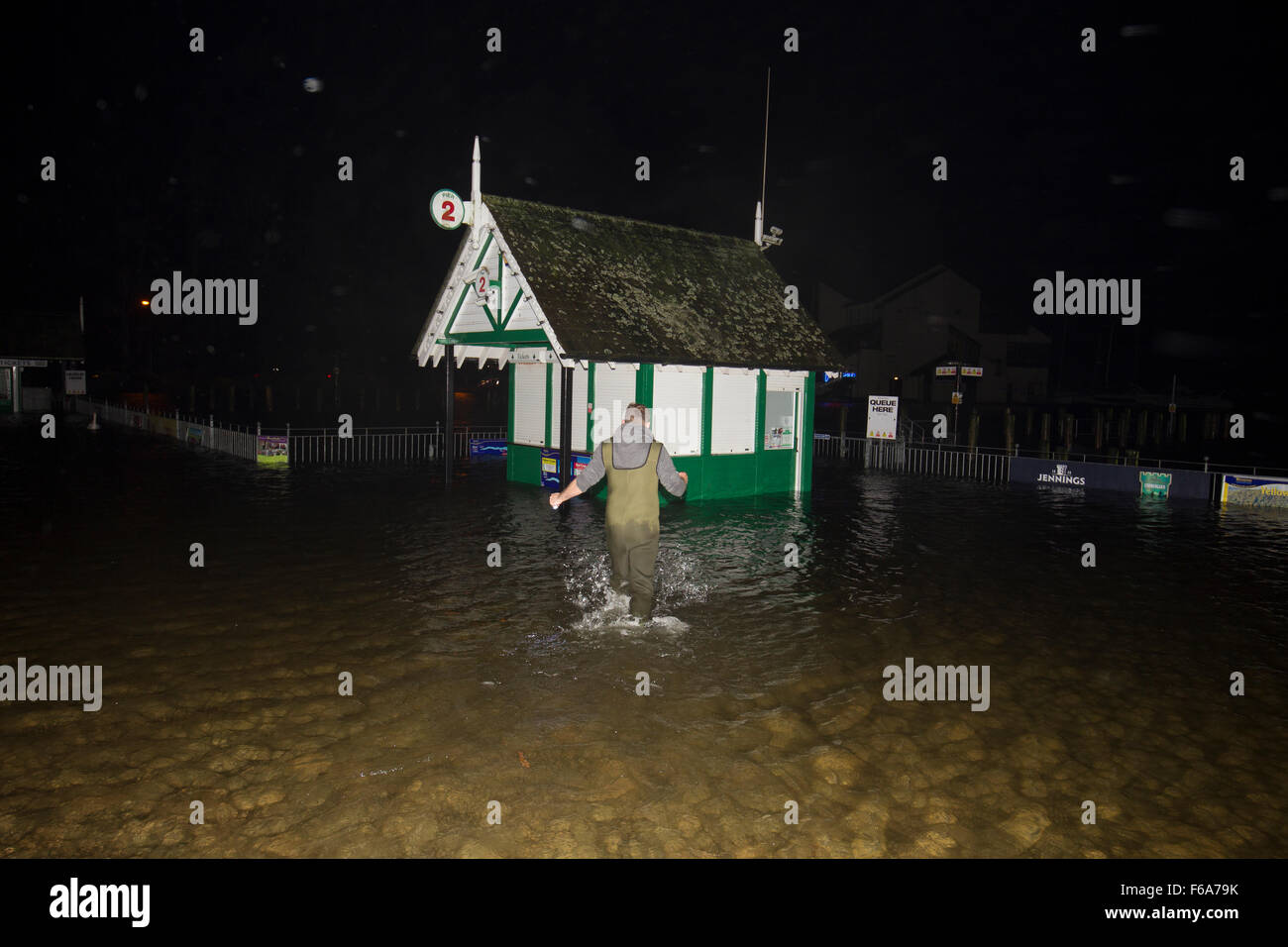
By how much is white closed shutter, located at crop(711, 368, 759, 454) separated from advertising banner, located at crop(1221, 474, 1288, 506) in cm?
1276

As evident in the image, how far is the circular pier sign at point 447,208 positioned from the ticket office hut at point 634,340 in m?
0.60

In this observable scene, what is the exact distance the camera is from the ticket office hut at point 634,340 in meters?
18.1

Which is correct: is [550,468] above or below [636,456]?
below

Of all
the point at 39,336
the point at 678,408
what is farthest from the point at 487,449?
the point at 39,336

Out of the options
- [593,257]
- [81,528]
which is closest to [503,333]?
[593,257]

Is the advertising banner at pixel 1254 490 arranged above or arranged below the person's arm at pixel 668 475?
below

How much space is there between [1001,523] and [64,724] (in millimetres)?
16626

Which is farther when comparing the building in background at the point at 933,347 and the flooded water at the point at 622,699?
the building in background at the point at 933,347

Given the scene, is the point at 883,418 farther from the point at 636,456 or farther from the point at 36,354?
the point at 36,354

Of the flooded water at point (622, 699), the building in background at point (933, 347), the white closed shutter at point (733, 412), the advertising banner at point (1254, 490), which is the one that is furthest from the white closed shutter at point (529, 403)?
the building in background at point (933, 347)

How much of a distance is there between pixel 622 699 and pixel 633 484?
2.51 m

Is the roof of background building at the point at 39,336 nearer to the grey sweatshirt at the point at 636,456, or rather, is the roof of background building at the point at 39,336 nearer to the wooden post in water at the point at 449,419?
the wooden post in water at the point at 449,419

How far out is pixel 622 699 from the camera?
22.5ft

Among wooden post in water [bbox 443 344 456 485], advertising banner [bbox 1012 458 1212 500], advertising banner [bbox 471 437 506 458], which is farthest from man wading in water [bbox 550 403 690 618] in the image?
advertising banner [bbox 1012 458 1212 500]
